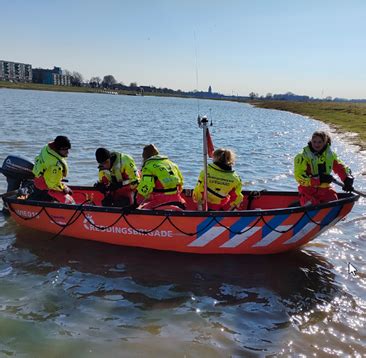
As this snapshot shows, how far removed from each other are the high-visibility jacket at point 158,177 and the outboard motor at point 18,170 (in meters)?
3.16

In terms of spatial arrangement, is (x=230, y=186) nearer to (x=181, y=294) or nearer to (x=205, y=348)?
(x=181, y=294)

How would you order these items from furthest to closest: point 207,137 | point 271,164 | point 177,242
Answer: point 271,164 → point 177,242 → point 207,137

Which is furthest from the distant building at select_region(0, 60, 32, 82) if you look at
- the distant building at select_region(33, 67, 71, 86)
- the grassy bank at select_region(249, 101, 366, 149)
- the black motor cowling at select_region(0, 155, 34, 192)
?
the black motor cowling at select_region(0, 155, 34, 192)

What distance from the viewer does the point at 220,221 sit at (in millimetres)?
6934

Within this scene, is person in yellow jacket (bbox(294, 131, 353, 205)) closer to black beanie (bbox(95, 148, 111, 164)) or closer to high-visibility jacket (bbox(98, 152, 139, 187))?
high-visibility jacket (bbox(98, 152, 139, 187))

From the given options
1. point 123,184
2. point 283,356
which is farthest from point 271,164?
point 283,356

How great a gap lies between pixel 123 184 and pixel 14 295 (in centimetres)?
315

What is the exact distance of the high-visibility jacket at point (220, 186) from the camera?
711 cm

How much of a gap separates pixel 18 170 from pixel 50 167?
58.8 inches

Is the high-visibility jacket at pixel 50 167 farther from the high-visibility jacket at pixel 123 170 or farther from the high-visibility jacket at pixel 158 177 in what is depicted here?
the high-visibility jacket at pixel 158 177

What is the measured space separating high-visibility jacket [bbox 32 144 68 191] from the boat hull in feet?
1.48

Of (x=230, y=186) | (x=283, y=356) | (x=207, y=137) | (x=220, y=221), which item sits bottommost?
(x=283, y=356)

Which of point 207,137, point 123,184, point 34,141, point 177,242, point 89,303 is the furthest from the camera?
point 34,141

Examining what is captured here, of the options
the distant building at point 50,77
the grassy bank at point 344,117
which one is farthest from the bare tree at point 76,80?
the grassy bank at point 344,117
